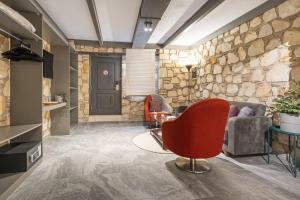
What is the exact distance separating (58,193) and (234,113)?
2.95 meters

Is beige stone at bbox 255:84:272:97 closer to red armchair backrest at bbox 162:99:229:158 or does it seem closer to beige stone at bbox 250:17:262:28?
beige stone at bbox 250:17:262:28

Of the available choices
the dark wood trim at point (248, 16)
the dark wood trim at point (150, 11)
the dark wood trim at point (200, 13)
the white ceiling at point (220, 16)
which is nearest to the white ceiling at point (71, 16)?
the dark wood trim at point (150, 11)

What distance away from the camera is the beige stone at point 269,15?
3002mm

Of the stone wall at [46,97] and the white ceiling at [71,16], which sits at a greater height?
the white ceiling at [71,16]

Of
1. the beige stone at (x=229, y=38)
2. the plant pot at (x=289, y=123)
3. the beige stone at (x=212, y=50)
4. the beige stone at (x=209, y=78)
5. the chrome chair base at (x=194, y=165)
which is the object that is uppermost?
the beige stone at (x=229, y=38)

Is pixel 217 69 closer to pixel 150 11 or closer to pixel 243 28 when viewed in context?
pixel 243 28

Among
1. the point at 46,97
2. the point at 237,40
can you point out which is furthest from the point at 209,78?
the point at 46,97

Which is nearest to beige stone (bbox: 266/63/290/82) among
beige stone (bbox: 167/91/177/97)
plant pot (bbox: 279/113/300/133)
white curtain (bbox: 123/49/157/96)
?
plant pot (bbox: 279/113/300/133)

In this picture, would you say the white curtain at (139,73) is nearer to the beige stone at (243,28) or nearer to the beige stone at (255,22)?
the beige stone at (243,28)

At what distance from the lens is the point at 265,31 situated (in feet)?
10.4

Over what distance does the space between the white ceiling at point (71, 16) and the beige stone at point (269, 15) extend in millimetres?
2988

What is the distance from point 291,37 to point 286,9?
43 centimetres

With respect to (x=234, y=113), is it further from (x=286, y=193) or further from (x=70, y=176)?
(x=70, y=176)

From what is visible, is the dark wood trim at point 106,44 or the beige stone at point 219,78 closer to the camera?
the beige stone at point 219,78
